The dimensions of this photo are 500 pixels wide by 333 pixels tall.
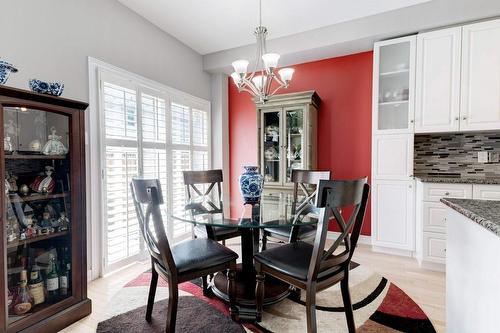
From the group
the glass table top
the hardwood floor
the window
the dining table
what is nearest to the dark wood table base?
the dining table

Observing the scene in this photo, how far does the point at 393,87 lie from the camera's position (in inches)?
119

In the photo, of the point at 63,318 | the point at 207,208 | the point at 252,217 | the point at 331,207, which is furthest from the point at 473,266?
the point at 63,318

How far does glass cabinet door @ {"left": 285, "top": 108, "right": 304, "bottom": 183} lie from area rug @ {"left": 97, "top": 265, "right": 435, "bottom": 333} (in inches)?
66.4

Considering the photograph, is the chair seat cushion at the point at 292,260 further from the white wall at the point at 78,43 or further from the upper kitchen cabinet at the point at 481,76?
the upper kitchen cabinet at the point at 481,76

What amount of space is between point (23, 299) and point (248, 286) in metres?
1.49

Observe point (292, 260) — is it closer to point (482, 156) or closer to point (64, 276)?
point (64, 276)

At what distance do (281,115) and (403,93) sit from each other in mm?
1469

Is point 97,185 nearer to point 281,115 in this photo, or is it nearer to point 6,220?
point 6,220

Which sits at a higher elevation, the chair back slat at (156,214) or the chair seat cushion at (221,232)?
the chair back slat at (156,214)

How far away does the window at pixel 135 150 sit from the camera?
99.7 inches

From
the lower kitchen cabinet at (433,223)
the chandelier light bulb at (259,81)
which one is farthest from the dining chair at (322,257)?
the lower kitchen cabinet at (433,223)

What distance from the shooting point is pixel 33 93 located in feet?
5.28

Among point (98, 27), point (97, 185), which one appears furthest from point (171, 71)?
point (97, 185)

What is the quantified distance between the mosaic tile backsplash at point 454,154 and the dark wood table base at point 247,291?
2.32m
